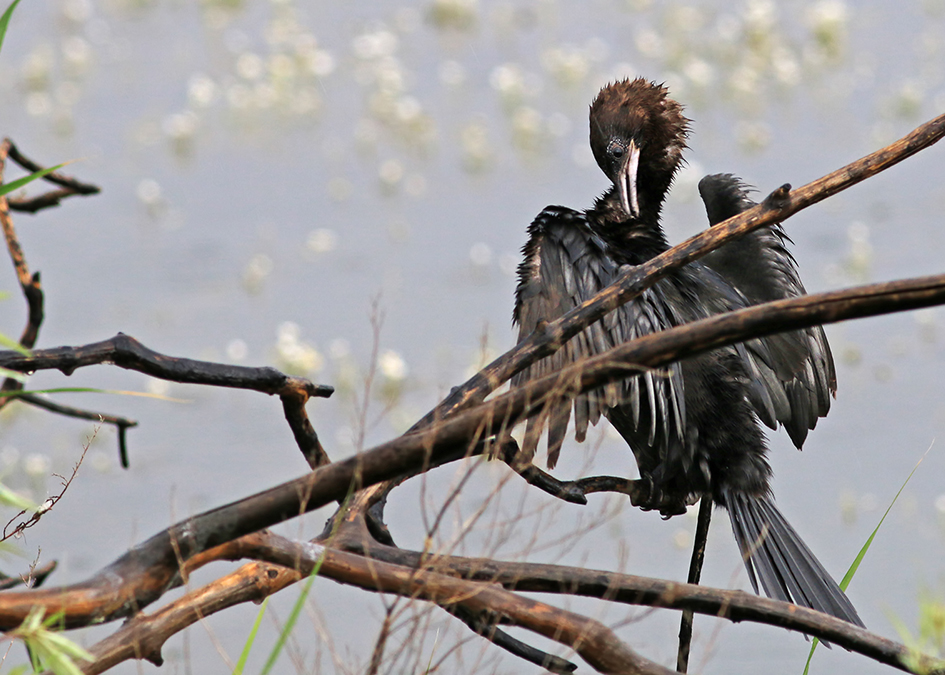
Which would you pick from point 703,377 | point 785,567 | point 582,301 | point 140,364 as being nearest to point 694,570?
point 785,567

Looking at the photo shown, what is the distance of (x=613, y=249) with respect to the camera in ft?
7.72

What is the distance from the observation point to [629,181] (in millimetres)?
2727

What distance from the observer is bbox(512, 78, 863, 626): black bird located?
219 cm

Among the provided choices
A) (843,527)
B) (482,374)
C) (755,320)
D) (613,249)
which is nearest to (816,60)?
(843,527)

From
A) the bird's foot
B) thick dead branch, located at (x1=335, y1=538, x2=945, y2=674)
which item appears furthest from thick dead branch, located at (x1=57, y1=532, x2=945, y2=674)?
the bird's foot

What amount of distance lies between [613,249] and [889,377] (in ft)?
9.24

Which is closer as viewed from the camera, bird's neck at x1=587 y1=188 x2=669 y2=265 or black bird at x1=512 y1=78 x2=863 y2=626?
black bird at x1=512 y1=78 x2=863 y2=626

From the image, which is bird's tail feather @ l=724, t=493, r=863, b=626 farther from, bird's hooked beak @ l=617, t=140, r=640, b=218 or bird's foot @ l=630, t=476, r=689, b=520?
bird's hooked beak @ l=617, t=140, r=640, b=218

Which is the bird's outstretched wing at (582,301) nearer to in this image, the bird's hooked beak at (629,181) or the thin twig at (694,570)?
the thin twig at (694,570)

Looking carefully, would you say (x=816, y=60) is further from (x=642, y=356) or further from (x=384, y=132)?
(x=642, y=356)

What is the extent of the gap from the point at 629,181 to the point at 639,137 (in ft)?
0.48

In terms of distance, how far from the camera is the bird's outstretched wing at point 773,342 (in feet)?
7.97

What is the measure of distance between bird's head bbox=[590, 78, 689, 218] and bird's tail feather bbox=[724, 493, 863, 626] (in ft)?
2.62

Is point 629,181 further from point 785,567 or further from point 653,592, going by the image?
point 653,592
